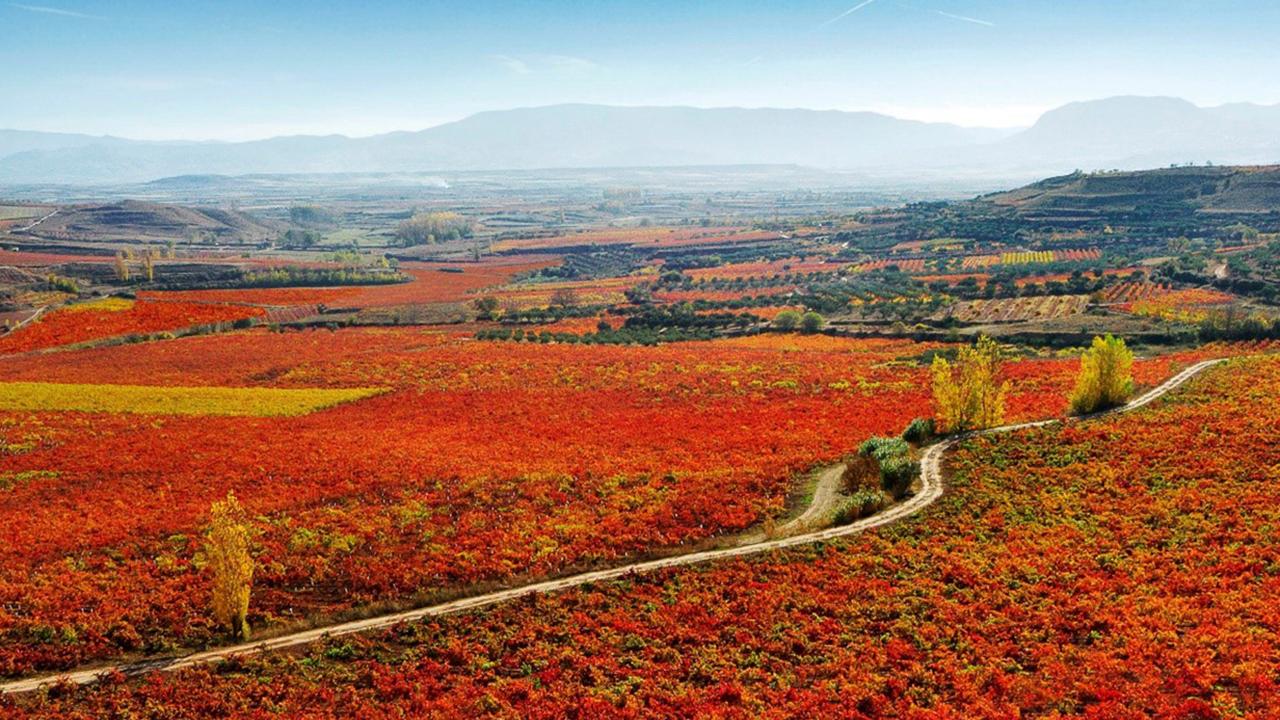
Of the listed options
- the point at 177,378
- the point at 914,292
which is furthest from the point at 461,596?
the point at 914,292

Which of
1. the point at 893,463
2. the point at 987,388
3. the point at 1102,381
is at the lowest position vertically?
the point at 893,463

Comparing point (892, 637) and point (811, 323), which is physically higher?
point (892, 637)

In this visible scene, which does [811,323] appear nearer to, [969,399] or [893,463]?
[969,399]

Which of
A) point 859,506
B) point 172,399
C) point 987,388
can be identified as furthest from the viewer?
point 172,399

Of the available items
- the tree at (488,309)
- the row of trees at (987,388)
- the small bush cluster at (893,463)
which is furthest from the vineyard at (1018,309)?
the small bush cluster at (893,463)

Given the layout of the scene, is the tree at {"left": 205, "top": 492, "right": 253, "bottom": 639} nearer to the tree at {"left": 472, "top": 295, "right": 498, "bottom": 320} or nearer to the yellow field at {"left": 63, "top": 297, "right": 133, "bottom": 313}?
the tree at {"left": 472, "top": 295, "right": 498, "bottom": 320}

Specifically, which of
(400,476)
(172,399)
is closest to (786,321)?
(172,399)

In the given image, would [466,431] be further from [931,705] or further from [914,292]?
[914,292]
